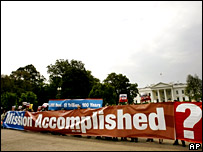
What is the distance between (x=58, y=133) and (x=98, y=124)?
3.07 meters

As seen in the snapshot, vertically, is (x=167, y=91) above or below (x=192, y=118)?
above

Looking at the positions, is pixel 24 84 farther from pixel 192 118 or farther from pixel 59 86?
pixel 192 118

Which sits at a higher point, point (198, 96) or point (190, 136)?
point (198, 96)

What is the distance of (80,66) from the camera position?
2023 inches

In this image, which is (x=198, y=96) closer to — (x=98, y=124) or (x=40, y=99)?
(x=40, y=99)

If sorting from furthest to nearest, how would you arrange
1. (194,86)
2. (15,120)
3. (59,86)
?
(194,86) < (59,86) < (15,120)

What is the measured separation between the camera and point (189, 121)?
594cm

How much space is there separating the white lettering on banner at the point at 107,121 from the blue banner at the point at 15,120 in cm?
230

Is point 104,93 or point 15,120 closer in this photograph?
point 15,120

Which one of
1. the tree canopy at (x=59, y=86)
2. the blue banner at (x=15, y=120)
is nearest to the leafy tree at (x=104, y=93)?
the tree canopy at (x=59, y=86)

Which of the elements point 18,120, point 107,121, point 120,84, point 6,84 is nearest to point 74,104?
point 107,121

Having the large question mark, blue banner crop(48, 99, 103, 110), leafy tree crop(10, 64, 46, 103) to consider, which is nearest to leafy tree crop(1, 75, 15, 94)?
leafy tree crop(10, 64, 46, 103)

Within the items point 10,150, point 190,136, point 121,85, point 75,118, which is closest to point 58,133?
point 75,118

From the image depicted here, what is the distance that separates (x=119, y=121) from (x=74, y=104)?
4.58 meters
